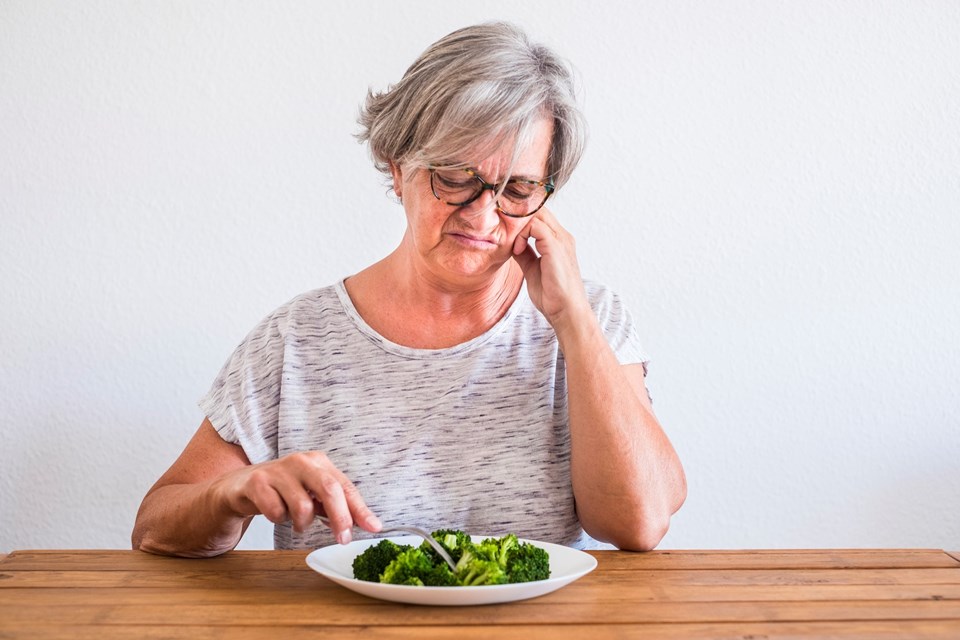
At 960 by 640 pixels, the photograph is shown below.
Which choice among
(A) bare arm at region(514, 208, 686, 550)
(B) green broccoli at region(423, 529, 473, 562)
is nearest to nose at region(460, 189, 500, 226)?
(A) bare arm at region(514, 208, 686, 550)

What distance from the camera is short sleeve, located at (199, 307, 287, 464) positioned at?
1.56 meters

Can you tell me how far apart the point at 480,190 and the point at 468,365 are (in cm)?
31

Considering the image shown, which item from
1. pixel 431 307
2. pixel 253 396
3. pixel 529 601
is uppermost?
pixel 431 307

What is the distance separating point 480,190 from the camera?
1470 millimetres

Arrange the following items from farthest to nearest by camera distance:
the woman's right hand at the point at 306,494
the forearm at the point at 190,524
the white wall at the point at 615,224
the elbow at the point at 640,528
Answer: the white wall at the point at 615,224 < the elbow at the point at 640,528 < the forearm at the point at 190,524 < the woman's right hand at the point at 306,494

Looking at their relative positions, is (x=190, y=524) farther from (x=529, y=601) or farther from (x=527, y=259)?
(x=527, y=259)

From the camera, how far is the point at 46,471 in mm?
2139

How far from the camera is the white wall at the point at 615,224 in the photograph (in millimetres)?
2113

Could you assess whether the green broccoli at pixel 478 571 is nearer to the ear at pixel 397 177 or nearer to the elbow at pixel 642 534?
the elbow at pixel 642 534

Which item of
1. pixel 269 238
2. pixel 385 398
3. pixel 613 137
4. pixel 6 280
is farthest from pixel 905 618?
pixel 6 280

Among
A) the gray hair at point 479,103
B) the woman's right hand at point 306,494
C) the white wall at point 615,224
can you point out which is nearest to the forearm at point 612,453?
the gray hair at point 479,103

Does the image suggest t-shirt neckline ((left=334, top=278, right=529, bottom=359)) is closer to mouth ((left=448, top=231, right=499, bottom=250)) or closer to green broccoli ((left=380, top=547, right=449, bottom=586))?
mouth ((left=448, top=231, right=499, bottom=250))

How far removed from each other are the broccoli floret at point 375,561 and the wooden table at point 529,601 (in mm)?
32

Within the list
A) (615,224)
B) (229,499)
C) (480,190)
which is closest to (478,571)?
(229,499)
